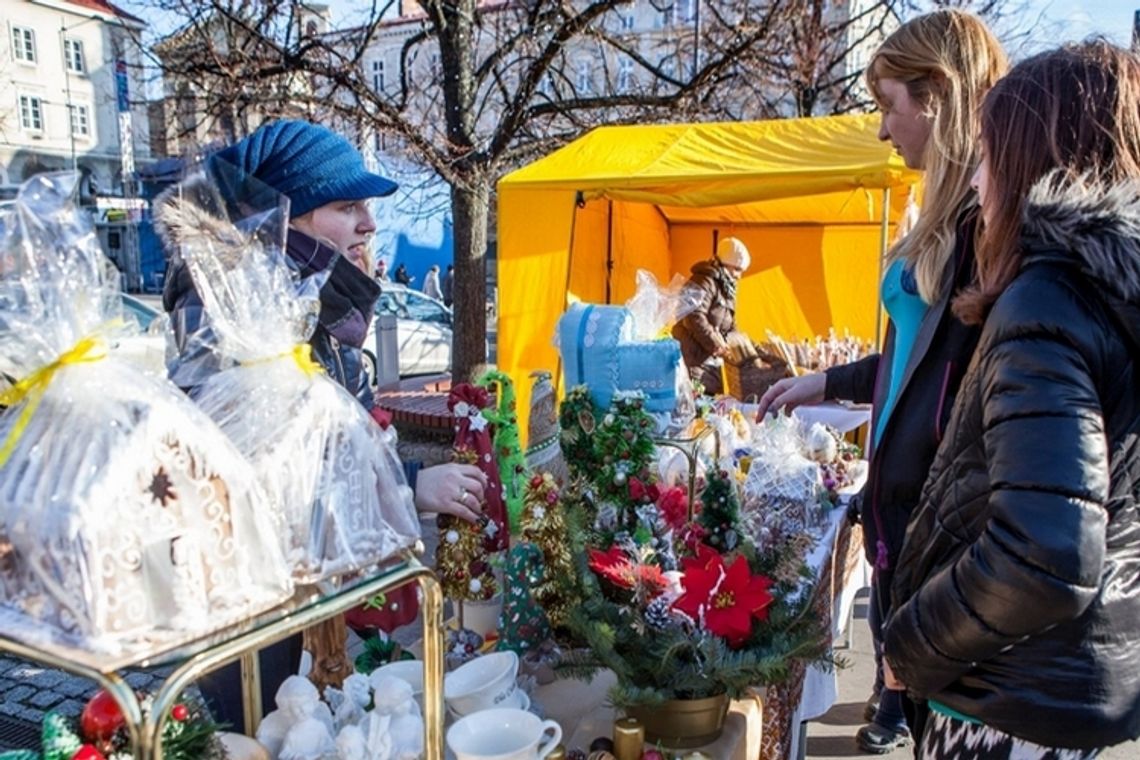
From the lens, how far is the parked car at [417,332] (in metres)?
11.9

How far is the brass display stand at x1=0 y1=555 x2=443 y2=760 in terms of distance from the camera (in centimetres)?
80

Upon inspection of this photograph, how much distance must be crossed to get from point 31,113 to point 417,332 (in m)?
28.1

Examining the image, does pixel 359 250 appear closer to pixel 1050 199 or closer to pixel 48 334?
pixel 48 334

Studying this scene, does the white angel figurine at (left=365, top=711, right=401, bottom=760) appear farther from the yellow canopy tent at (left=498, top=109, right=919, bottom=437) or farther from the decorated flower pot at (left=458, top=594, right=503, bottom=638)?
the yellow canopy tent at (left=498, top=109, right=919, bottom=437)

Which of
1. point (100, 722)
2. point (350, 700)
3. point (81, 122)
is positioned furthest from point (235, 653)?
point (81, 122)

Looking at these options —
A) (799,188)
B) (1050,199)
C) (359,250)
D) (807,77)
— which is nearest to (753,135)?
(799,188)

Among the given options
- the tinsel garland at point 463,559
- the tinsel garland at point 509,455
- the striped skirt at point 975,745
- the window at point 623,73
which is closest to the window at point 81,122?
the window at point 623,73

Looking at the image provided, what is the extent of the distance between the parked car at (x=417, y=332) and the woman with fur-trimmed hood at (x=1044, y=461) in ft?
34.3

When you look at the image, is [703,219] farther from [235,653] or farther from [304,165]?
[235,653]

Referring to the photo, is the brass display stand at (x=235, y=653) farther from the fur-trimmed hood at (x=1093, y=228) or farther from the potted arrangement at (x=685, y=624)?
the fur-trimmed hood at (x=1093, y=228)

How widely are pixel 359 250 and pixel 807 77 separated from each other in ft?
24.9

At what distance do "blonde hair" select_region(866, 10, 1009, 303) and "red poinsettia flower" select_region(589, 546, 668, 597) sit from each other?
0.80 meters

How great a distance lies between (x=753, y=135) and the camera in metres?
6.02

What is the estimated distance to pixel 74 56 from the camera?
32.9 metres
